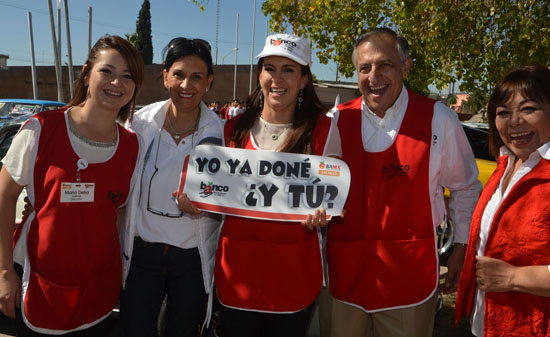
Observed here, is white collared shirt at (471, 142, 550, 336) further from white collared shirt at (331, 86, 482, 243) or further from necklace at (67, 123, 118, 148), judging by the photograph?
necklace at (67, 123, 118, 148)

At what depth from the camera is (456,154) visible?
2340 millimetres

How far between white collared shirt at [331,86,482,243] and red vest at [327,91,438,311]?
4cm

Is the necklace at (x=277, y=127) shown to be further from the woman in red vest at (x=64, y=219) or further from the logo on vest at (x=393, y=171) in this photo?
the woman in red vest at (x=64, y=219)

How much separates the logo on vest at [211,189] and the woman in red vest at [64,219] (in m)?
0.44

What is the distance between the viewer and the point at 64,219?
2109mm

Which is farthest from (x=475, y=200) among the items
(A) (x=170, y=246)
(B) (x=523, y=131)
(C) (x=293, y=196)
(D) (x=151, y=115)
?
(D) (x=151, y=115)

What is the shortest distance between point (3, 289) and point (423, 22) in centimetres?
766

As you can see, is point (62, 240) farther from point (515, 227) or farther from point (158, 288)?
point (515, 227)

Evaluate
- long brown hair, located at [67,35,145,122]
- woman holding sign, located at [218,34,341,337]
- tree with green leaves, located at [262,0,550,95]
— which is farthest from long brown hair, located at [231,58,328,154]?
tree with green leaves, located at [262,0,550,95]

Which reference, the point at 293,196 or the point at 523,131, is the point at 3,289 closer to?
the point at 293,196

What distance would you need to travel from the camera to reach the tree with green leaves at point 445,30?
6.67 metres

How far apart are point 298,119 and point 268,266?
87 cm

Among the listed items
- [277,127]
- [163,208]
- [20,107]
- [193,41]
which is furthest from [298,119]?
[20,107]

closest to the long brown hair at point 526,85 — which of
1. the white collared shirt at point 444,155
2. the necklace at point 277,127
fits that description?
the white collared shirt at point 444,155
